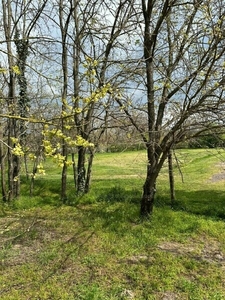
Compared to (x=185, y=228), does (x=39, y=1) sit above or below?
above

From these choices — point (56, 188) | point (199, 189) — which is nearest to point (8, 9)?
point (56, 188)

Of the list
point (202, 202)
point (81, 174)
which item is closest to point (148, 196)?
point (202, 202)

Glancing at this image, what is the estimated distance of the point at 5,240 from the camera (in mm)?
5711

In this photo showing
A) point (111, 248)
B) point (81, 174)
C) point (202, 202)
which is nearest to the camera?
point (111, 248)

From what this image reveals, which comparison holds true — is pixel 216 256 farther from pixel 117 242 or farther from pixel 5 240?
pixel 5 240

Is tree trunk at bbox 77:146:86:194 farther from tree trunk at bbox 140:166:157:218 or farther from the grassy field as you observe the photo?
tree trunk at bbox 140:166:157:218

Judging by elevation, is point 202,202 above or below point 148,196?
below

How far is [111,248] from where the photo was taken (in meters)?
5.37

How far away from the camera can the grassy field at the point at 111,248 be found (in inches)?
164

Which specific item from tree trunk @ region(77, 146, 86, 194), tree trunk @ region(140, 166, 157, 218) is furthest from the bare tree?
tree trunk @ region(77, 146, 86, 194)

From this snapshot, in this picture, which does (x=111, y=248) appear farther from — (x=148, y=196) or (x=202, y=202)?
(x=202, y=202)

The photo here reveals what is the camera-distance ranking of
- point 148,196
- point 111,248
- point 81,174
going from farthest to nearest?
point 81,174 < point 148,196 < point 111,248

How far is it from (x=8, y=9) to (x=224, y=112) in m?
6.06

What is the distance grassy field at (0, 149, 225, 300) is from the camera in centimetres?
416
